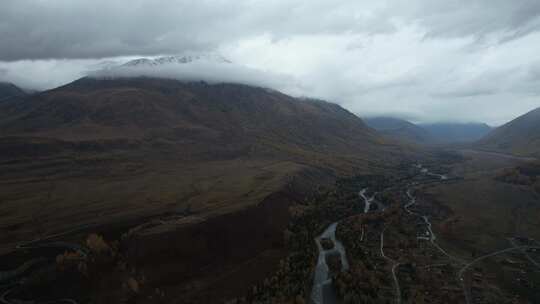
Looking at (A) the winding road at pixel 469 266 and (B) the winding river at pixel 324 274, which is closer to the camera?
(A) the winding road at pixel 469 266

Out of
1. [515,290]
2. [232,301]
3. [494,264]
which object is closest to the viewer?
[232,301]

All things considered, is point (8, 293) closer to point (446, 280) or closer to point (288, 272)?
point (288, 272)

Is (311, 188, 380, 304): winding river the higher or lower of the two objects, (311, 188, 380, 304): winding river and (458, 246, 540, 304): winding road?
the lower

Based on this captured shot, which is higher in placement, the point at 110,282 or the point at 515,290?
the point at 515,290

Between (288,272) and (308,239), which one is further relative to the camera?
(308,239)

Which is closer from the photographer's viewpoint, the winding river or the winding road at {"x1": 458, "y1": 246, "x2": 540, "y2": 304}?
the winding road at {"x1": 458, "y1": 246, "x2": 540, "y2": 304}

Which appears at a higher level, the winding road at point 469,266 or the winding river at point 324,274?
the winding road at point 469,266

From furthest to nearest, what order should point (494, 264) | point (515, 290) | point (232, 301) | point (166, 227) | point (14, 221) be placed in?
point (14, 221) → point (166, 227) → point (494, 264) → point (515, 290) → point (232, 301)

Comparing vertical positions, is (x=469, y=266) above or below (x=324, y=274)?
above

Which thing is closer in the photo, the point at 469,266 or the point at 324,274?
the point at 324,274

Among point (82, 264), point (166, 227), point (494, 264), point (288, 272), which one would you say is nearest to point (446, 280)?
point (494, 264)
